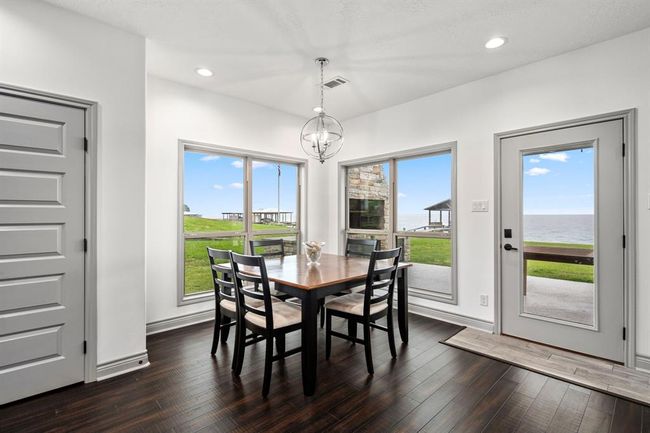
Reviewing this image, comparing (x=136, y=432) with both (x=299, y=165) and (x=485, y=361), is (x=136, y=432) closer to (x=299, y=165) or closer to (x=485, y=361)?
(x=485, y=361)

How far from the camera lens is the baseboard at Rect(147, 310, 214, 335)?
11.2ft

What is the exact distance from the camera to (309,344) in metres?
2.23

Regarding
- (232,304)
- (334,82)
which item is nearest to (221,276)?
(232,304)

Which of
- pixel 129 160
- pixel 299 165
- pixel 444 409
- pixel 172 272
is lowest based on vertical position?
pixel 444 409

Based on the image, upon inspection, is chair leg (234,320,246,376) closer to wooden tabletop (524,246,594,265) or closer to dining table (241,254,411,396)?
dining table (241,254,411,396)

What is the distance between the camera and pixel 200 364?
8.79 feet

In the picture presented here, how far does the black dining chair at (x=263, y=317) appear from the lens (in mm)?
2230

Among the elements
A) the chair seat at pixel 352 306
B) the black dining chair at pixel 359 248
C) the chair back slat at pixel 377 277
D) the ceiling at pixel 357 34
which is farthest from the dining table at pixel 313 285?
the ceiling at pixel 357 34

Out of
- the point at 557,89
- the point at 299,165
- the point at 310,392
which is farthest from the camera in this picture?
the point at 299,165

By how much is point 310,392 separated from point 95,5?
3.24m

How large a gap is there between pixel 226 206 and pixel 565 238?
3852mm

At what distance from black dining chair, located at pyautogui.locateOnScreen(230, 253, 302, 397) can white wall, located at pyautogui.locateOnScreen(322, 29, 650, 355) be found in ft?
7.41

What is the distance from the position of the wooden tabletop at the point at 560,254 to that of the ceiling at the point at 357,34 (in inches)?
74.4

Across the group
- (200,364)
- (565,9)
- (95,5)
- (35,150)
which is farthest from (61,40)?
(565,9)
